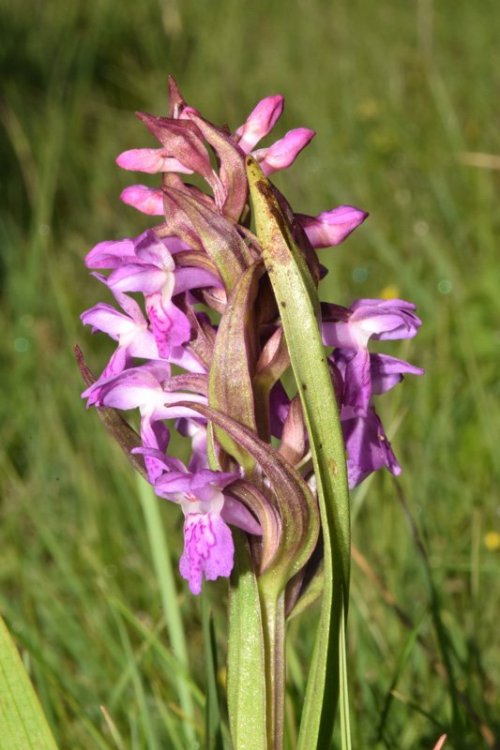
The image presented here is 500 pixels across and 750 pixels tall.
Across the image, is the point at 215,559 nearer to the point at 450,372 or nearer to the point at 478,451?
the point at 478,451

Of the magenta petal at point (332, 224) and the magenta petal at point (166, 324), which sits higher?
the magenta petal at point (332, 224)

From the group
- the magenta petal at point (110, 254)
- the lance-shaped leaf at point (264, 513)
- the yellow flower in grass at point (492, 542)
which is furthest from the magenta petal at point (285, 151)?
the yellow flower in grass at point (492, 542)

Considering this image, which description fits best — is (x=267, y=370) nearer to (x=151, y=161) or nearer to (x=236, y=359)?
(x=236, y=359)

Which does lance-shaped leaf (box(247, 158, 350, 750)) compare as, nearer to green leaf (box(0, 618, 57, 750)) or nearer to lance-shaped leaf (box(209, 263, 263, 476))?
lance-shaped leaf (box(209, 263, 263, 476))

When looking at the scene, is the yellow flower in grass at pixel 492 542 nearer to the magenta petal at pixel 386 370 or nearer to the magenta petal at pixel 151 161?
the magenta petal at pixel 386 370

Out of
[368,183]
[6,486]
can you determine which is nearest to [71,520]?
[6,486]

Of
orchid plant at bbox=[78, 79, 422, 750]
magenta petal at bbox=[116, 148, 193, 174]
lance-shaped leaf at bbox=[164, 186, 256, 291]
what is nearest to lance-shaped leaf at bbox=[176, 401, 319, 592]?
orchid plant at bbox=[78, 79, 422, 750]
